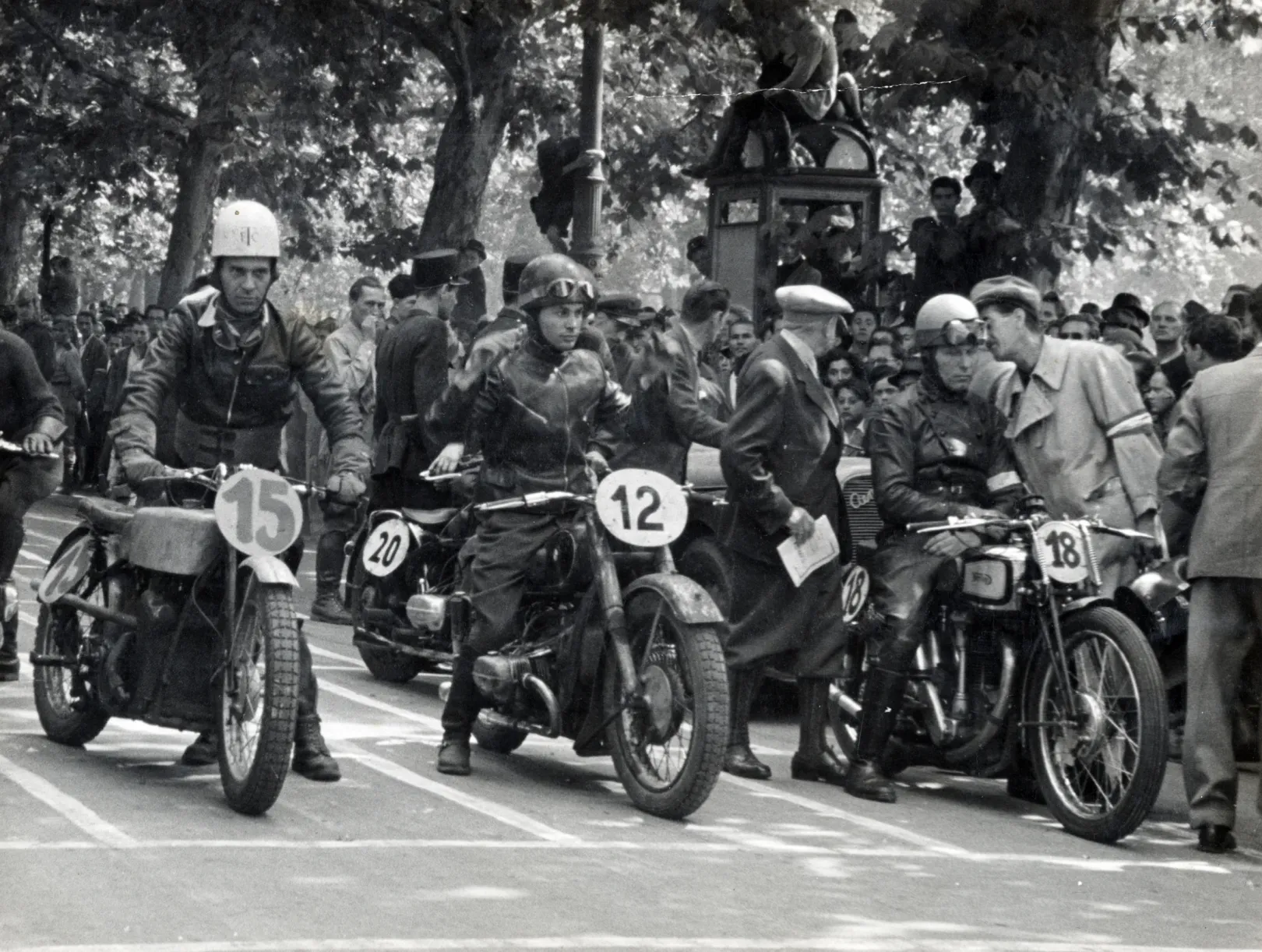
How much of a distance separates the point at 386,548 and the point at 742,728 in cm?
284

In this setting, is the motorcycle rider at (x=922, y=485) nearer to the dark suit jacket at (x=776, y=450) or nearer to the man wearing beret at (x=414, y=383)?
the dark suit jacket at (x=776, y=450)

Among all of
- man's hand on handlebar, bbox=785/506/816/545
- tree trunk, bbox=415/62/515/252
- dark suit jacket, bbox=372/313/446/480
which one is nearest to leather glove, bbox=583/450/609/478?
man's hand on handlebar, bbox=785/506/816/545

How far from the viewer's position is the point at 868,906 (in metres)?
7.10

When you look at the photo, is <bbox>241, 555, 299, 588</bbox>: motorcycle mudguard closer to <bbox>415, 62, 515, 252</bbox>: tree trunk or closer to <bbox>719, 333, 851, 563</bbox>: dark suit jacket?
<bbox>719, 333, 851, 563</bbox>: dark suit jacket

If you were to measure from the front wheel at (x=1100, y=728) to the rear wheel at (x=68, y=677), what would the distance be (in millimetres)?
3311

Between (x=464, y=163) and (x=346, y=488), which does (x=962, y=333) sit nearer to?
(x=346, y=488)

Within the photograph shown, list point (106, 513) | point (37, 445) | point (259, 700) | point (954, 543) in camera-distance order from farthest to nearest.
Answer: point (37, 445) < point (954, 543) < point (106, 513) < point (259, 700)

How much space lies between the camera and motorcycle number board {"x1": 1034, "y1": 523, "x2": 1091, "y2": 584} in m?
9.06

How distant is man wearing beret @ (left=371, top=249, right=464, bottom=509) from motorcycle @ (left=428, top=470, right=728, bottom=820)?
3812 millimetres

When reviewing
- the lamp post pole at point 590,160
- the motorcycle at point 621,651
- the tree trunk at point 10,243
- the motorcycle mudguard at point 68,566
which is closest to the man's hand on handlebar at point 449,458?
the motorcycle at point 621,651

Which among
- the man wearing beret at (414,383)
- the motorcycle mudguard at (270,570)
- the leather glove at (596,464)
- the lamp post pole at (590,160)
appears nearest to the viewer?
the motorcycle mudguard at (270,570)

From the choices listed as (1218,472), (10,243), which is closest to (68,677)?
(1218,472)

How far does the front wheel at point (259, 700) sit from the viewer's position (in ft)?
26.1

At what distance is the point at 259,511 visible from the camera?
848cm
